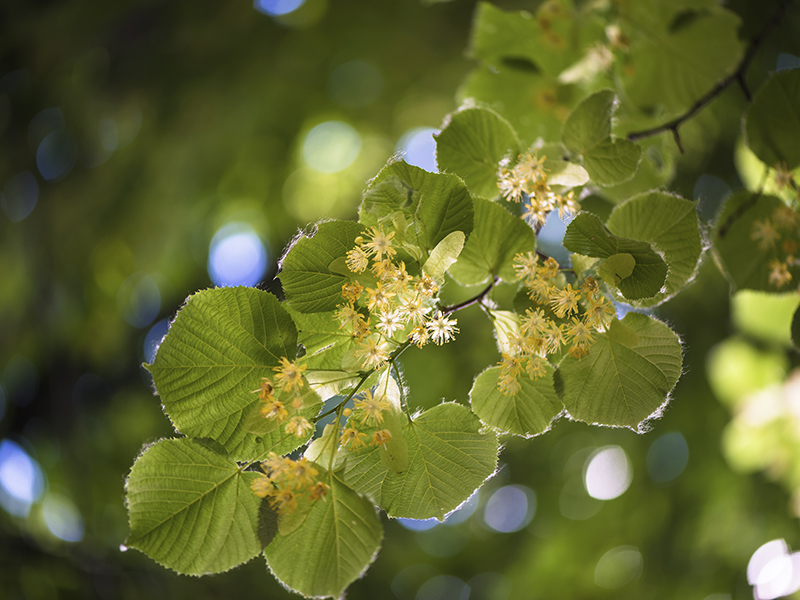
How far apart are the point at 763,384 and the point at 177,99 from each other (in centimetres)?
190

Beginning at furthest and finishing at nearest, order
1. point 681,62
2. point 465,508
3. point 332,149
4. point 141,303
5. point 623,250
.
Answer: point 141,303 < point 332,149 < point 465,508 < point 681,62 < point 623,250

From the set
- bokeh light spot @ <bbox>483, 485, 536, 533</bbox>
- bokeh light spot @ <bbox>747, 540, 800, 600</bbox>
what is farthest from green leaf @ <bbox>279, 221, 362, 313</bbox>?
bokeh light spot @ <bbox>483, 485, 536, 533</bbox>

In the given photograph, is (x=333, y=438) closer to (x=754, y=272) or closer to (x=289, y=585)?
(x=289, y=585)

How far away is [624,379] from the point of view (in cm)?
34

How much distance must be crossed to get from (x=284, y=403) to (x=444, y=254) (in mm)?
141

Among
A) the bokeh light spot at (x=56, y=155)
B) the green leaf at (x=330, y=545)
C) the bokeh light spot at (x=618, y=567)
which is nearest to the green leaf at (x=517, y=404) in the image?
the green leaf at (x=330, y=545)

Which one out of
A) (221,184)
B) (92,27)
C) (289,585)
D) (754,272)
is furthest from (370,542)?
(221,184)

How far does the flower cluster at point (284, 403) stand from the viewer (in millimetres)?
318

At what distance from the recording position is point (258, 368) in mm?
349

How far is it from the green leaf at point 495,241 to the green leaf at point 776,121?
297 millimetres

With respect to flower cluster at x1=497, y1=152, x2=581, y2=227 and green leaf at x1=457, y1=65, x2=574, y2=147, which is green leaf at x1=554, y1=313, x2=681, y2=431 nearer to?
flower cluster at x1=497, y1=152, x2=581, y2=227

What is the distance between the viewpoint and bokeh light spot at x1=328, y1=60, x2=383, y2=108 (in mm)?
2045

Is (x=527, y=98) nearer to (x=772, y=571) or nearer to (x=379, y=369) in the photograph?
(x=379, y=369)

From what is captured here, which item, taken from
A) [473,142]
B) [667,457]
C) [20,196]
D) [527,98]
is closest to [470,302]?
[473,142]
